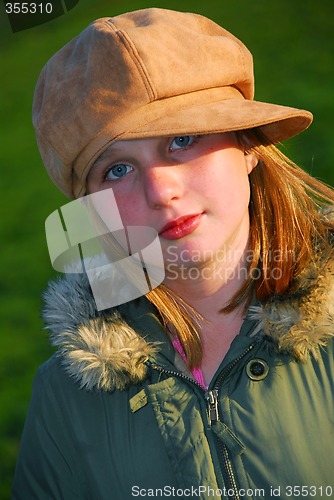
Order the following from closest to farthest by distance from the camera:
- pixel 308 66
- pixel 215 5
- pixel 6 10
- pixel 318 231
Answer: pixel 318 231 < pixel 308 66 < pixel 215 5 < pixel 6 10

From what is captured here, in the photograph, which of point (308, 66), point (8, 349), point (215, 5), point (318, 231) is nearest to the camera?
point (318, 231)

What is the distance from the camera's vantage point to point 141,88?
7.20 ft

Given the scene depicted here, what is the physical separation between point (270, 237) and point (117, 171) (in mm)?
476

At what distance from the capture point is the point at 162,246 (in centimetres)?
227

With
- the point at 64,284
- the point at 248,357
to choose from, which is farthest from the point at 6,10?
the point at 248,357

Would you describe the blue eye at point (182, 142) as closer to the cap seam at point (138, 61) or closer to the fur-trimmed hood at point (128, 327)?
the cap seam at point (138, 61)

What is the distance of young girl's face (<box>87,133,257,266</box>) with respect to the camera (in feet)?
7.30

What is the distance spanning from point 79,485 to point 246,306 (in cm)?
70

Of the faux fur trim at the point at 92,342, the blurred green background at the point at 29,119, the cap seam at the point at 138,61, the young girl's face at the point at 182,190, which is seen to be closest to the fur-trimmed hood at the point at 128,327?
the faux fur trim at the point at 92,342

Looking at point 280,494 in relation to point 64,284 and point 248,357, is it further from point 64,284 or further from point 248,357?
point 64,284

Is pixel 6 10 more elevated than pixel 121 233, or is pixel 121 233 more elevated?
pixel 121 233

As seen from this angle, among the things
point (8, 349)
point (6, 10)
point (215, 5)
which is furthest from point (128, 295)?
point (6, 10)

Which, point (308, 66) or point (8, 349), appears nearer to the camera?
point (8, 349)

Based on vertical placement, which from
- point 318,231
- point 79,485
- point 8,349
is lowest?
point 8,349
